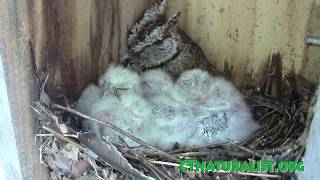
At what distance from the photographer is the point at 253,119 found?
120 cm

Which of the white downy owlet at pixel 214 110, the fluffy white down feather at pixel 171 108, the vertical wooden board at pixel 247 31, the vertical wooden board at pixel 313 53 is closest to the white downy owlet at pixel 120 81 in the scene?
the fluffy white down feather at pixel 171 108

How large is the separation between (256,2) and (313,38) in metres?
0.19

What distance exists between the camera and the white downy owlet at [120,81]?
1161mm

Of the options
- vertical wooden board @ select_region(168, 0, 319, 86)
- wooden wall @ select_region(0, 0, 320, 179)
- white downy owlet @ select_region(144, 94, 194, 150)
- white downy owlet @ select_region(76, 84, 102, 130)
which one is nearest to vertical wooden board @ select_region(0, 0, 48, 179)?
wooden wall @ select_region(0, 0, 320, 179)

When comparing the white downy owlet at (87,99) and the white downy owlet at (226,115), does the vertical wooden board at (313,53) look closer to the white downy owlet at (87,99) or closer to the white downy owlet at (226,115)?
the white downy owlet at (226,115)

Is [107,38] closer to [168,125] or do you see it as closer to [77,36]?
[77,36]

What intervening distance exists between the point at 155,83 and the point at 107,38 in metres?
0.19

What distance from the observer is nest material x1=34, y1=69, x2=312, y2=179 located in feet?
3.11

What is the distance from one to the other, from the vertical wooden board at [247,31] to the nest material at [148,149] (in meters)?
0.18

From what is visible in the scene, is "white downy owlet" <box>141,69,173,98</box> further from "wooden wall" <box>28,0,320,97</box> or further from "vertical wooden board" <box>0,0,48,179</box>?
"vertical wooden board" <box>0,0,48,179</box>

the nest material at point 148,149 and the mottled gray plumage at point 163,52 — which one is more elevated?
the mottled gray plumage at point 163,52

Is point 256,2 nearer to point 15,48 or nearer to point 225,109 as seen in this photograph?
point 225,109

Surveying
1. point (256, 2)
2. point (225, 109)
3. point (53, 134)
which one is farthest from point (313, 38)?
A: point (53, 134)

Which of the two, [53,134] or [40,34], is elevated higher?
[40,34]
